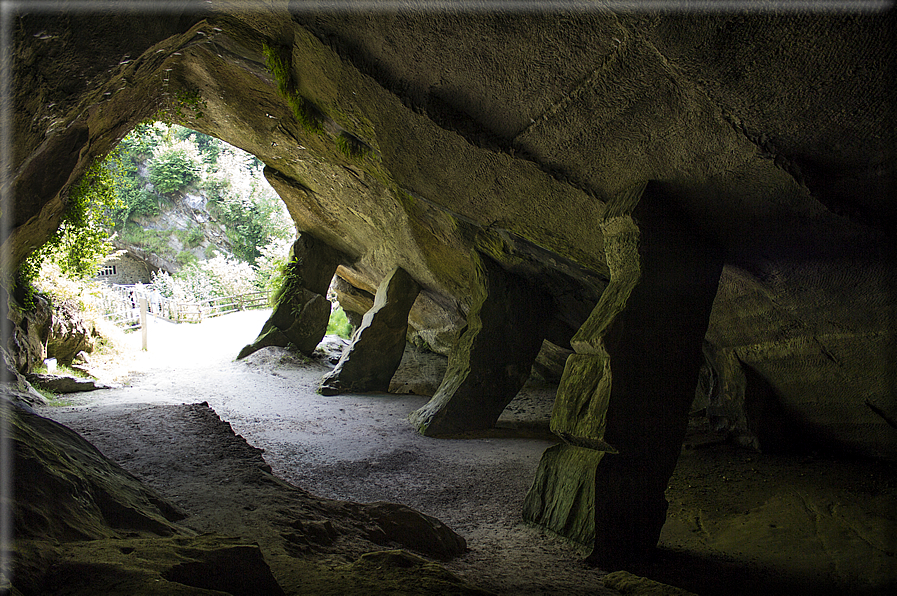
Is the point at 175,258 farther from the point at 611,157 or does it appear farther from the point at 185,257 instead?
the point at 611,157

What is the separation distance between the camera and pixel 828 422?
16.5 feet

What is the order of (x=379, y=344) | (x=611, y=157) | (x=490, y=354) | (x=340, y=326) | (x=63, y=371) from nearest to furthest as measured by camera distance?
(x=611, y=157) < (x=490, y=354) < (x=63, y=371) < (x=379, y=344) < (x=340, y=326)

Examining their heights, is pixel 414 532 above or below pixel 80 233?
below

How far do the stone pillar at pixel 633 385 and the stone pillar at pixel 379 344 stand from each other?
6.18 meters

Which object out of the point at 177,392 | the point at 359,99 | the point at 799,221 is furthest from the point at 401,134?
the point at 177,392

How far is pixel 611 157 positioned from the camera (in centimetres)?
360

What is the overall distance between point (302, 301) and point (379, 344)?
3.41 m

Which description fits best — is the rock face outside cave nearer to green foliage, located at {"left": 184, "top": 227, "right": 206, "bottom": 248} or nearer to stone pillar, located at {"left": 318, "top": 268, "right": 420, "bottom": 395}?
stone pillar, located at {"left": 318, "top": 268, "right": 420, "bottom": 395}

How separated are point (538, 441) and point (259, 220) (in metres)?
25.0

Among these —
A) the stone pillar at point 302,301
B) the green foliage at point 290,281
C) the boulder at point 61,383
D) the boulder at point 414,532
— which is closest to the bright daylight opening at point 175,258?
the green foliage at point 290,281

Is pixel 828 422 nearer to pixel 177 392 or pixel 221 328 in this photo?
pixel 177 392

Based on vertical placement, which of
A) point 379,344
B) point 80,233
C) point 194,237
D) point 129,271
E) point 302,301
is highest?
point 194,237

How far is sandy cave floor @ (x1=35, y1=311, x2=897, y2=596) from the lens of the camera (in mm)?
3189

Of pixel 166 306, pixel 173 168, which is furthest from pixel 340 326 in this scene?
pixel 173 168
